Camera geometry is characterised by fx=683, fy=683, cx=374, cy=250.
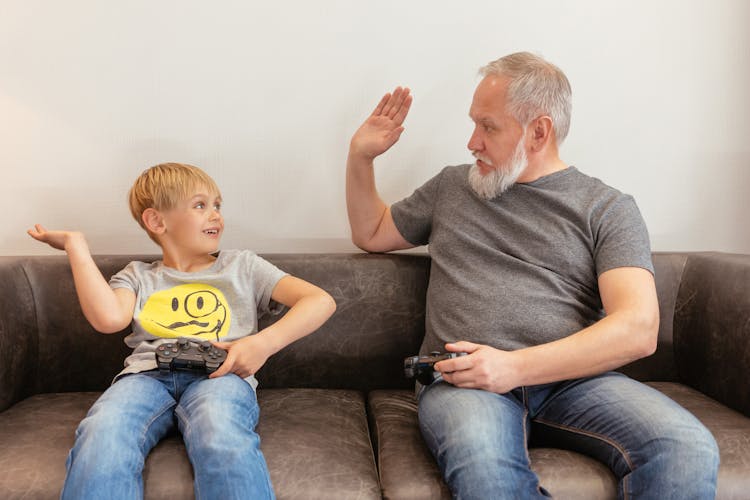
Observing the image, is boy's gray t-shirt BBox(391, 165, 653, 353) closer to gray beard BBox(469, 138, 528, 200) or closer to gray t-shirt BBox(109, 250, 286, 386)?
gray beard BBox(469, 138, 528, 200)

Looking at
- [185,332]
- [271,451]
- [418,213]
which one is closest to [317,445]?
[271,451]

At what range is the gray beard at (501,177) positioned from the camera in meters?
1.61

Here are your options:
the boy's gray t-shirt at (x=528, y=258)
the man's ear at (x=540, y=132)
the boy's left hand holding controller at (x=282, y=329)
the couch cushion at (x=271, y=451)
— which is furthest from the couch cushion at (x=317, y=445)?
the man's ear at (x=540, y=132)

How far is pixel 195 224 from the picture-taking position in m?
1.61

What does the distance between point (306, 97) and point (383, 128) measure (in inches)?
11.7

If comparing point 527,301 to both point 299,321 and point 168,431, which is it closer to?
point 299,321

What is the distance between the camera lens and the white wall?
188cm

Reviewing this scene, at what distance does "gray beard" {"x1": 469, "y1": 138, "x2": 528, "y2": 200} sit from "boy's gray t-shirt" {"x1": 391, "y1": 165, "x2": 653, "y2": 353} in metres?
0.03

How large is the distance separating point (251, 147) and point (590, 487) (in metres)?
1.24

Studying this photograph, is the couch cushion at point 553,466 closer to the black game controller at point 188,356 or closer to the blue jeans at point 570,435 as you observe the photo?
the blue jeans at point 570,435

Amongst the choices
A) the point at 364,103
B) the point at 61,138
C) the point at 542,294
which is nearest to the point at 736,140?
the point at 542,294

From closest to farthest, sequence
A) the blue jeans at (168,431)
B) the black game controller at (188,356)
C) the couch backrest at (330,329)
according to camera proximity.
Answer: the blue jeans at (168,431)
the black game controller at (188,356)
the couch backrest at (330,329)

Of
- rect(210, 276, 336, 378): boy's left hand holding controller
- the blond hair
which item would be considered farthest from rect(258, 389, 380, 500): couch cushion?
the blond hair

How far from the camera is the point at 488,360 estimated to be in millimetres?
1371
